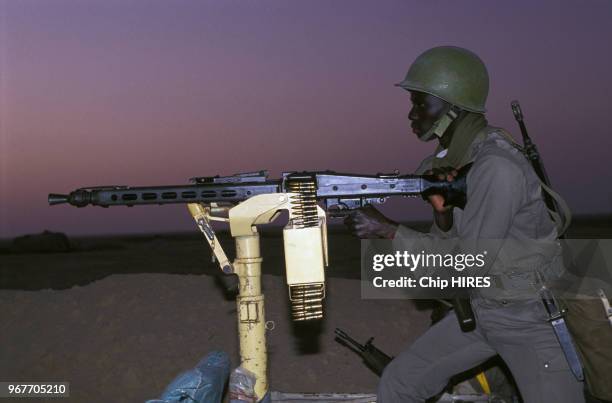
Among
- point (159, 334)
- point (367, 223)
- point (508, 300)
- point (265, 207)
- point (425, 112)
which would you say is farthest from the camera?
point (159, 334)

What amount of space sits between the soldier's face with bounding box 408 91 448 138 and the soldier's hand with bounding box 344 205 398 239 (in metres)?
0.63

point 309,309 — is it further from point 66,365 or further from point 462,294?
point 66,365

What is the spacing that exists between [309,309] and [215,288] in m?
6.00

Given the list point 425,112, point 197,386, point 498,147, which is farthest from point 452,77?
point 197,386

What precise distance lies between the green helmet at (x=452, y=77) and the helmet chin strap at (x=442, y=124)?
0.06m

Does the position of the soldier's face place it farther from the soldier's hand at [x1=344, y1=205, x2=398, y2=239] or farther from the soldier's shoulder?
the soldier's hand at [x1=344, y1=205, x2=398, y2=239]

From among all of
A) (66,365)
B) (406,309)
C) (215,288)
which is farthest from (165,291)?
(406,309)

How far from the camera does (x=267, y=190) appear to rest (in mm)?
3662

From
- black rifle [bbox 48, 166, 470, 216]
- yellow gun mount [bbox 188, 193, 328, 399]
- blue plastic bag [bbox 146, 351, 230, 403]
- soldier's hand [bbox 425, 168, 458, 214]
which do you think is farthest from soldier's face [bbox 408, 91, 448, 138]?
blue plastic bag [bbox 146, 351, 230, 403]

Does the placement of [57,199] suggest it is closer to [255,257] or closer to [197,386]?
[255,257]

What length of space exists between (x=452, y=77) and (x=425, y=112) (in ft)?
0.95

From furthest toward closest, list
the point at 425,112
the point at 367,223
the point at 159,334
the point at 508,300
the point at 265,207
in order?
the point at 159,334
the point at 425,112
the point at 367,223
the point at 508,300
the point at 265,207

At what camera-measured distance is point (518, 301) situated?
11.9 ft

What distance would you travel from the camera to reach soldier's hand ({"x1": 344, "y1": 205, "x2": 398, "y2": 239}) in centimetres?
385
